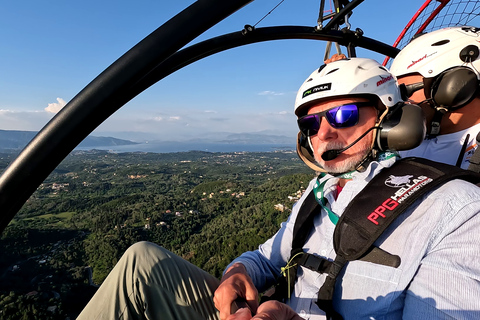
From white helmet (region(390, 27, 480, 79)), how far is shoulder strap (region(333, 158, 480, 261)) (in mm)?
1273

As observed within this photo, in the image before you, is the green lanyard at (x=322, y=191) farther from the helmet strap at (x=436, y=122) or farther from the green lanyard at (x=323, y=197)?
the helmet strap at (x=436, y=122)

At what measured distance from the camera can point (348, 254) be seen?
1237 mm

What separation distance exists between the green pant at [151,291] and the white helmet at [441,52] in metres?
2.51

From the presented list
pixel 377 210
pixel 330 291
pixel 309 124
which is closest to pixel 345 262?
pixel 330 291

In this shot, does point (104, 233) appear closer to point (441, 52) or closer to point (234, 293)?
point (234, 293)

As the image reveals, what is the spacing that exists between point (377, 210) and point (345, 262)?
30 centimetres

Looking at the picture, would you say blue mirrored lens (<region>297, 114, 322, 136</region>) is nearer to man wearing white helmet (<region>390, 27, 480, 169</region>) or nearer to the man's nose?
the man's nose

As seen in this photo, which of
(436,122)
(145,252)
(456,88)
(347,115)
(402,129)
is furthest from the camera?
(436,122)

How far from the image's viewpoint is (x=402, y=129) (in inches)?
54.5

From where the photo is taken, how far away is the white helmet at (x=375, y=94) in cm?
140

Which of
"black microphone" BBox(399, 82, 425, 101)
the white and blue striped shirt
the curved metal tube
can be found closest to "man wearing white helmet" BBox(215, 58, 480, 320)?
the white and blue striped shirt

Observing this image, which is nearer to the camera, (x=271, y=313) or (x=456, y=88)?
(x=271, y=313)

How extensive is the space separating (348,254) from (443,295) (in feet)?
1.24

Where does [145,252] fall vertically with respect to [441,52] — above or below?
below
